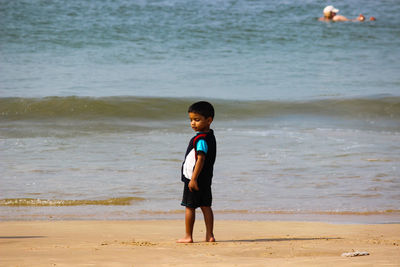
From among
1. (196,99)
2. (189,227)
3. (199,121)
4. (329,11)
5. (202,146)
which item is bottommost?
(189,227)

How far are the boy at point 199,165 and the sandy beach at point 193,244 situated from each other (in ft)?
0.66

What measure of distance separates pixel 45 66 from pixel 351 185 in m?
13.5

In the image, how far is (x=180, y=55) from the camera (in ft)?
71.4

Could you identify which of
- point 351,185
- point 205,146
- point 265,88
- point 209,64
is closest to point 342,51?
point 209,64

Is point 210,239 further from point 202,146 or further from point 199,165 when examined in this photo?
point 202,146

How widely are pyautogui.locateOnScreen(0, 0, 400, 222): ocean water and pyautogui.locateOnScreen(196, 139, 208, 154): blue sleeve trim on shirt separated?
1574 millimetres

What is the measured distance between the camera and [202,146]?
4.67 metres

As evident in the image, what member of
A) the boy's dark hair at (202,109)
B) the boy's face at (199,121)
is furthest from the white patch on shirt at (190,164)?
the boy's dark hair at (202,109)

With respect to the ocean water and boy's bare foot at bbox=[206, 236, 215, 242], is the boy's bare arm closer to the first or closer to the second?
boy's bare foot at bbox=[206, 236, 215, 242]

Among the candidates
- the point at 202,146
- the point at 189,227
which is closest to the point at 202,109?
the point at 202,146

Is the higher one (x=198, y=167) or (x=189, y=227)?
(x=198, y=167)

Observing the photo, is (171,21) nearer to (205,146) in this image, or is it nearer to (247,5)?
(247,5)

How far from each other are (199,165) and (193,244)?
21.4 inches

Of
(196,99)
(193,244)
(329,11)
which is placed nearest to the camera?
(193,244)
